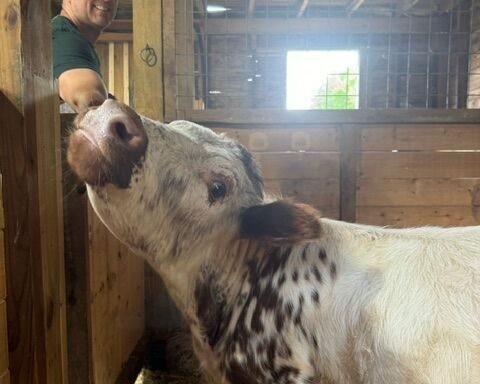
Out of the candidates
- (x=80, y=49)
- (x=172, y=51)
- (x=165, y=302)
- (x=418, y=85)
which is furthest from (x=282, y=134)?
(x=418, y=85)

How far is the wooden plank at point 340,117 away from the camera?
3.45 meters

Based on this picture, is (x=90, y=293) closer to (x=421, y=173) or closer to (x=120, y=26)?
(x=421, y=173)

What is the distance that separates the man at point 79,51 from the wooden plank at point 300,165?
147 centimetres

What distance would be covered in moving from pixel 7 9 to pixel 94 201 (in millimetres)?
539

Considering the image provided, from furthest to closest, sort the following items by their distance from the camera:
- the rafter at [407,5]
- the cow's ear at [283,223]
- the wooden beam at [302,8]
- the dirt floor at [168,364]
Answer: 1. the wooden beam at [302,8]
2. the rafter at [407,5]
3. the dirt floor at [168,364]
4. the cow's ear at [283,223]

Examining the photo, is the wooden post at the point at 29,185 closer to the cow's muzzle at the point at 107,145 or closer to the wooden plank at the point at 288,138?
the cow's muzzle at the point at 107,145

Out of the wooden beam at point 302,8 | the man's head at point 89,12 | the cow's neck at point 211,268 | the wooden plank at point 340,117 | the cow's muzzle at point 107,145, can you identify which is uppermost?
the wooden beam at point 302,8

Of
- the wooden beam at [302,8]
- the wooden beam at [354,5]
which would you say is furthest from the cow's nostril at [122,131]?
the wooden beam at [354,5]

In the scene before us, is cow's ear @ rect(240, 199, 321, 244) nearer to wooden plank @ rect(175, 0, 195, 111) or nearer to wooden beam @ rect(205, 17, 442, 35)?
wooden plank @ rect(175, 0, 195, 111)

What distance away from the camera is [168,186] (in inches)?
58.4

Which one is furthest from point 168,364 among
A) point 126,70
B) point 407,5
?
point 407,5

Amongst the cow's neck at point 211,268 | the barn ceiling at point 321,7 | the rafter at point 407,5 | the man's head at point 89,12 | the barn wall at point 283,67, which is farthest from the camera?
the barn wall at point 283,67

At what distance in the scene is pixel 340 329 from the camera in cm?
136

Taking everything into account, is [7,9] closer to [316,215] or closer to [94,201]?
[94,201]
